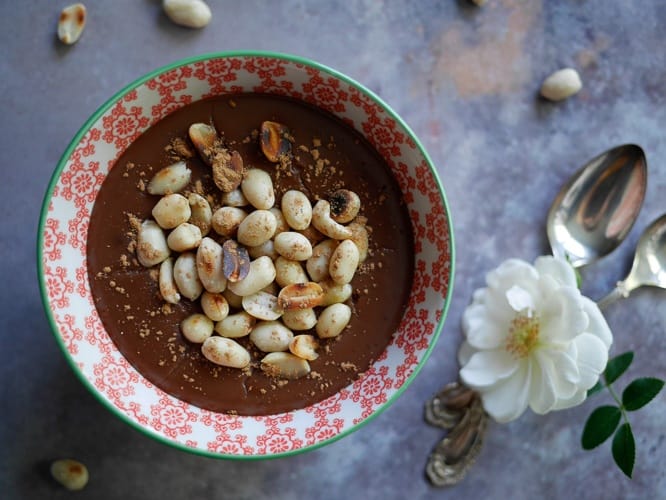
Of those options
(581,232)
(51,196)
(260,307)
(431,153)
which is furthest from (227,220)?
(581,232)

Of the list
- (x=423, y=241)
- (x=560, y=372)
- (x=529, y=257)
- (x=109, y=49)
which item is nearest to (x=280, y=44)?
(x=109, y=49)

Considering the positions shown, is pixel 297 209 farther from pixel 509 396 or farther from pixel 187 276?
pixel 509 396

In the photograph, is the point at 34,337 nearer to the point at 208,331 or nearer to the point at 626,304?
the point at 208,331

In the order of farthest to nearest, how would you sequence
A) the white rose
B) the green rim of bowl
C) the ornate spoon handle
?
the ornate spoon handle
the white rose
the green rim of bowl

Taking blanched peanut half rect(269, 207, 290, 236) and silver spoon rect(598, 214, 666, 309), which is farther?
silver spoon rect(598, 214, 666, 309)

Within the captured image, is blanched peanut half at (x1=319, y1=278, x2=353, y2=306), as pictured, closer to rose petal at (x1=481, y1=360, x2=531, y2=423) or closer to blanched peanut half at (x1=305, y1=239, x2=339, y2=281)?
blanched peanut half at (x1=305, y1=239, x2=339, y2=281)

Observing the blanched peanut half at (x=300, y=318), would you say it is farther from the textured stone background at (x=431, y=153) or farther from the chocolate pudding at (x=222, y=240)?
the textured stone background at (x=431, y=153)

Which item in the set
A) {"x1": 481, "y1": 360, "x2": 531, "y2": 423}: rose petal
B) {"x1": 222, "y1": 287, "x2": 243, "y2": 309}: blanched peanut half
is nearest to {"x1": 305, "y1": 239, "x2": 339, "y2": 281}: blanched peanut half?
{"x1": 222, "y1": 287, "x2": 243, "y2": 309}: blanched peanut half

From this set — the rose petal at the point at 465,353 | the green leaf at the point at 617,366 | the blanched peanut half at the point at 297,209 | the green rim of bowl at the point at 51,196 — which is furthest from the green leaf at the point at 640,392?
the blanched peanut half at the point at 297,209
